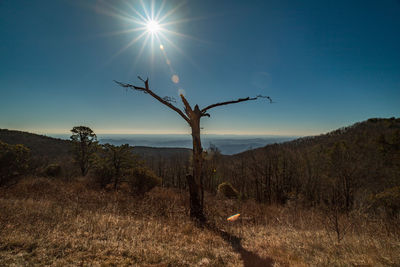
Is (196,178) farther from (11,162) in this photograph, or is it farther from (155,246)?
(11,162)

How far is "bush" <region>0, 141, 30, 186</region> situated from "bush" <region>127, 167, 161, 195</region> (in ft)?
19.9

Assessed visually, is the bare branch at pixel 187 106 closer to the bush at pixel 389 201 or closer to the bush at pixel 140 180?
the bush at pixel 140 180

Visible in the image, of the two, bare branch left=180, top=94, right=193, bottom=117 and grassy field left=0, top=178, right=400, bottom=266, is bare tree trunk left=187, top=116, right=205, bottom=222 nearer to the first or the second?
bare branch left=180, top=94, right=193, bottom=117

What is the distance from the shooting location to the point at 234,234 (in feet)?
17.6

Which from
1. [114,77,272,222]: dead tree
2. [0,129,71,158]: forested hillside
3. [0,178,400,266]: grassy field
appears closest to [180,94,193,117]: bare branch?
[114,77,272,222]: dead tree

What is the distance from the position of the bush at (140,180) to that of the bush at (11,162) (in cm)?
606

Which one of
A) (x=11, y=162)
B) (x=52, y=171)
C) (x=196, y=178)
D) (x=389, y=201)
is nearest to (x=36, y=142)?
(x=52, y=171)

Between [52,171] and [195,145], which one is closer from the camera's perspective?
Result: [195,145]

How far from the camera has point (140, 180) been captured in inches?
480

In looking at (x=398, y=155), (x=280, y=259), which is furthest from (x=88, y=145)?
(x=398, y=155)

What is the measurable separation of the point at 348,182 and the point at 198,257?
2143 cm

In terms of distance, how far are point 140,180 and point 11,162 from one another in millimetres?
7140

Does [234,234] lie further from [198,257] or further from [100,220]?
[100,220]

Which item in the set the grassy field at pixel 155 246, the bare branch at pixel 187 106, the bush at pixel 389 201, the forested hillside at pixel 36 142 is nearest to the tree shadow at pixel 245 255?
the grassy field at pixel 155 246
